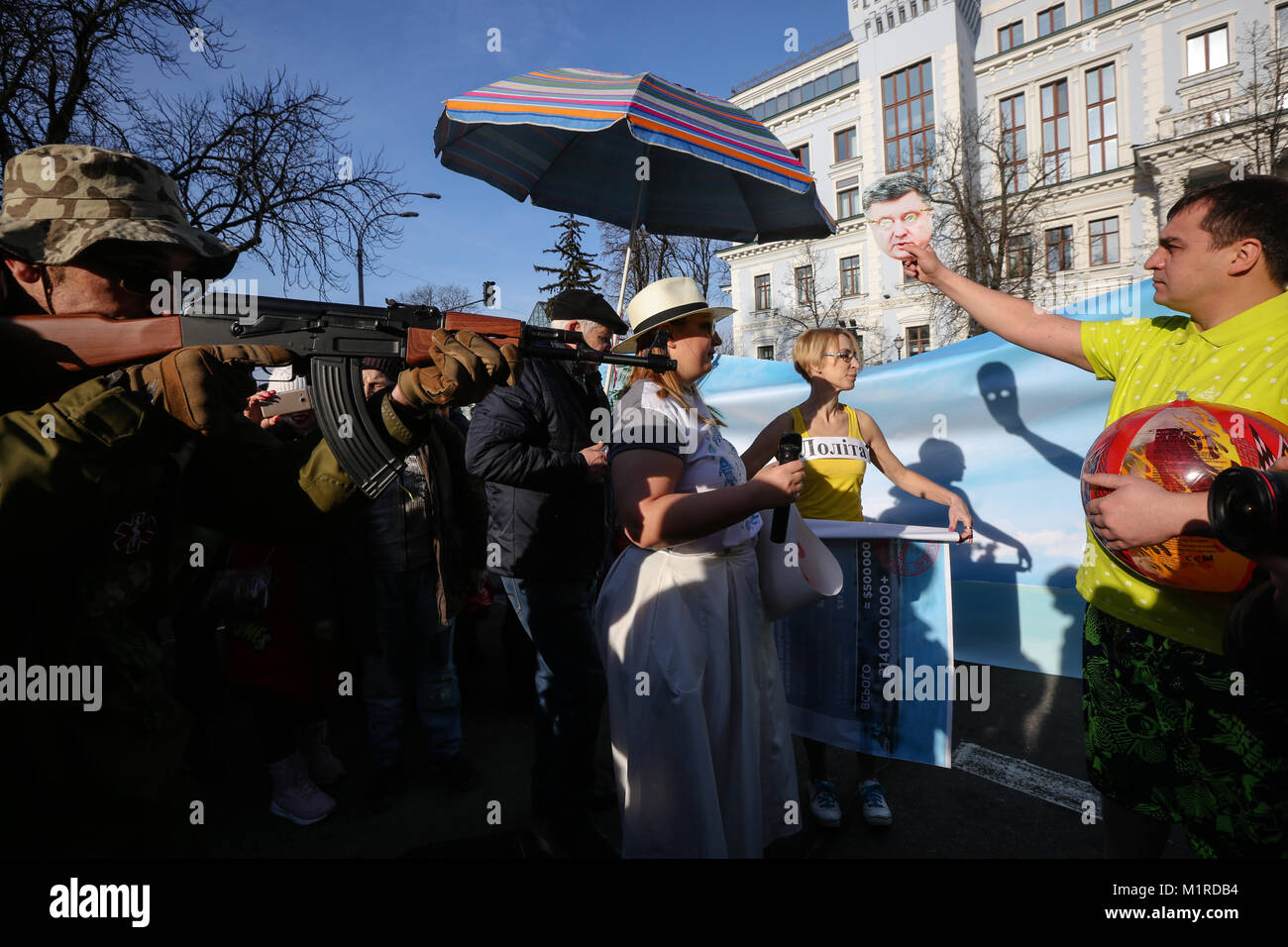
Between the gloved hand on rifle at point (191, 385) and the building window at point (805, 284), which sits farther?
the building window at point (805, 284)

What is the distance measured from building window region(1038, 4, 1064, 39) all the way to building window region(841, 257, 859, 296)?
1320 centimetres

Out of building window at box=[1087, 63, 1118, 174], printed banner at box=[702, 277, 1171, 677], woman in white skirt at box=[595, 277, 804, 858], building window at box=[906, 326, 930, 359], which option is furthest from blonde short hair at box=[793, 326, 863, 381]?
building window at box=[1087, 63, 1118, 174]

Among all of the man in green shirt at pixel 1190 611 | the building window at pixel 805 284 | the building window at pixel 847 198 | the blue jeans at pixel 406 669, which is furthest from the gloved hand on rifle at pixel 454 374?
the building window at pixel 847 198

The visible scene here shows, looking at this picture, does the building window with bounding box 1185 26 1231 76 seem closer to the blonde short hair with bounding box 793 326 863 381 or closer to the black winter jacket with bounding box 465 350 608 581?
the blonde short hair with bounding box 793 326 863 381

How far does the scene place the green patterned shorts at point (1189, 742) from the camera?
Answer: 5.36ft

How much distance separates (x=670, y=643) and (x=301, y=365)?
1.39m

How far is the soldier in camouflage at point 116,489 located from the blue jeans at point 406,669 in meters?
1.75

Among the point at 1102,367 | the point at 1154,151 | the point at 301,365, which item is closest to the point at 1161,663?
the point at 1102,367

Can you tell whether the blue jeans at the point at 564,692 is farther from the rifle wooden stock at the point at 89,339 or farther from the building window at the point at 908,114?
the building window at the point at 908,114

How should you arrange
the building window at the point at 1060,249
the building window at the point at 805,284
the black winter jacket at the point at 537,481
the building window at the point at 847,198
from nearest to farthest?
the black winter jacket at the point at 537,481 → the building window at the point at 1060,249 → the building window at the point at 805,284 → the building window at the point at 847,198

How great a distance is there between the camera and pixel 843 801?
3311 millimetres

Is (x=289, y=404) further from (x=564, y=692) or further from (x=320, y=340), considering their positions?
(x=564, y=692)
